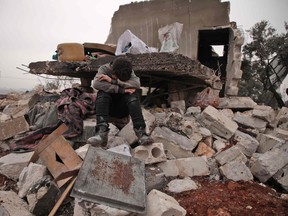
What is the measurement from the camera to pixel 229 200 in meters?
2.83

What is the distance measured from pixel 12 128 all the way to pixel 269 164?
4.26 metres

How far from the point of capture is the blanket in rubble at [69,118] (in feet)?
12.8

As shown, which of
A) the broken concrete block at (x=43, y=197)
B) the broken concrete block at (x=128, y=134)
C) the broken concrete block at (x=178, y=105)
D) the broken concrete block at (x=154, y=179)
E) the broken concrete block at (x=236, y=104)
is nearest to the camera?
the broken concrete block at (x=43, y=197)

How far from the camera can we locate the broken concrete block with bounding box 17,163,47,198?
2.92 metres

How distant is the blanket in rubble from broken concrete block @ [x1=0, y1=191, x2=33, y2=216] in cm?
110

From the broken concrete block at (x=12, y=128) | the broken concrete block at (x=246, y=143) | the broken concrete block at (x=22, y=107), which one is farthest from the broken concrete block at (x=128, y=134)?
the broken concrete block at (x=22, y=107)

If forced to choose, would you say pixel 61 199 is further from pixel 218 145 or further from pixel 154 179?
pixel 218 145

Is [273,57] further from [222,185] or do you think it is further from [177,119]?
[222,185]

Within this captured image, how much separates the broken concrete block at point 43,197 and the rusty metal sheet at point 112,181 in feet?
1.89

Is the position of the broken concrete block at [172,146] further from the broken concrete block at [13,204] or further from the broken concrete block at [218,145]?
the broken concrete block at [13,204]

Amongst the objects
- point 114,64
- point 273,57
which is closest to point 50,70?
point 114,64

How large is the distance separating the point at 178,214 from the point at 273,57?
38.4ft

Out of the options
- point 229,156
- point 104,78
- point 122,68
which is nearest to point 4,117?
point 104,78

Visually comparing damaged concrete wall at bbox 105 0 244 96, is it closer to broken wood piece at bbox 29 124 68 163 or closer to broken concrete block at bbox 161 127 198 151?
broken concrete block at bbox 161 127 198 151
